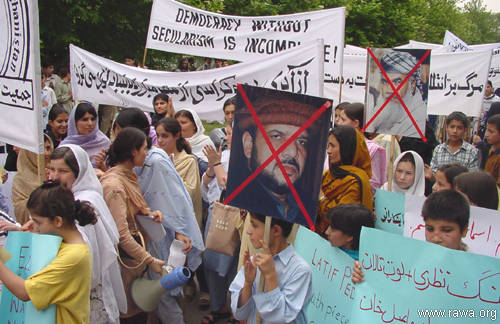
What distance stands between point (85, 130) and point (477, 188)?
3.30 metres

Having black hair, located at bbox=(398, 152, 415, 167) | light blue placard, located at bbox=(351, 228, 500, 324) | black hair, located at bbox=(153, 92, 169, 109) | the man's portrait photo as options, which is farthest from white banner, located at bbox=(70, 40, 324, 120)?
light blue placard, located at bbox=(351, 228, 500, 324)

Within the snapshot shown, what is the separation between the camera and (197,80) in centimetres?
603

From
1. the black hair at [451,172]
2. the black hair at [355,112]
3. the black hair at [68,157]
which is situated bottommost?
the black hair at [451,172]

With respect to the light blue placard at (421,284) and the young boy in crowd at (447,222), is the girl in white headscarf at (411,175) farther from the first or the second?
the light blue placard at (421,284)

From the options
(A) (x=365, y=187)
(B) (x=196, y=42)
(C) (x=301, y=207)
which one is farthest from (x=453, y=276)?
(B) (x=196, y=42)

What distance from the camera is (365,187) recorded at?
3834 millimetres

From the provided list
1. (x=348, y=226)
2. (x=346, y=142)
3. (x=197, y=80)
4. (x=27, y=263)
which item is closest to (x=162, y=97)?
(x=197, y=80)

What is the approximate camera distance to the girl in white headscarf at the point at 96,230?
3.15 m

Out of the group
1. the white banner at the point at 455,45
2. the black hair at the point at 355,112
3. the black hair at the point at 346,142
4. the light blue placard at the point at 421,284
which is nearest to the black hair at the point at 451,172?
the black hair at the point at 346,142

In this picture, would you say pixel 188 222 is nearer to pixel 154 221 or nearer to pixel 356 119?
pixel 154 221

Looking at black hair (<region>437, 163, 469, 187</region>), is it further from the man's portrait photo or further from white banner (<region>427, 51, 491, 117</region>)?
white banner (<region>427, 51, 491, 117</region>)

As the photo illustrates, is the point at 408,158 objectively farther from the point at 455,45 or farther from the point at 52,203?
the point at 455,45

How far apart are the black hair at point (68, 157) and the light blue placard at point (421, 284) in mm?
1711

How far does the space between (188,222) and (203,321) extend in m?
1.07
